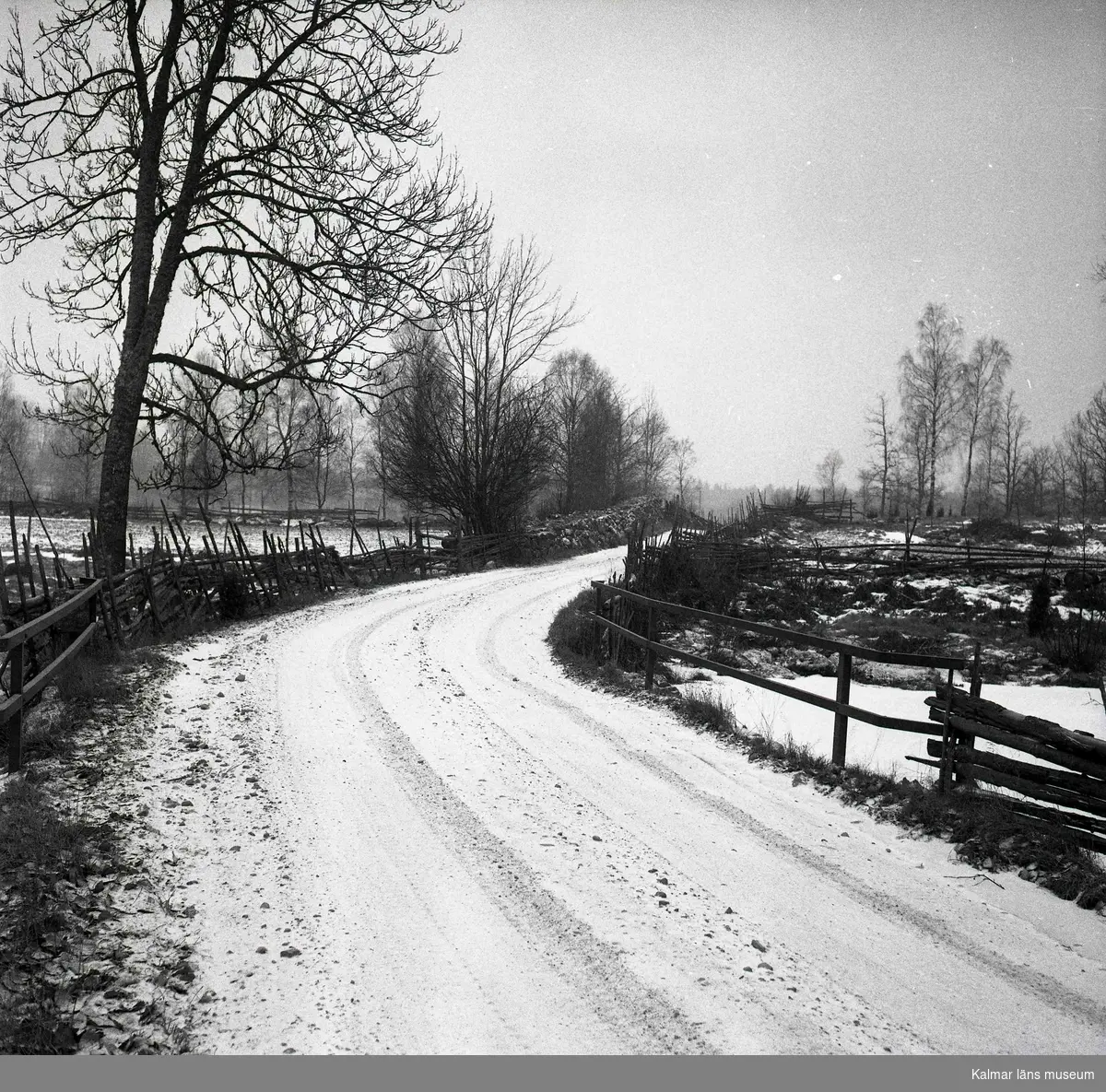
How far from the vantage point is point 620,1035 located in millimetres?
2688

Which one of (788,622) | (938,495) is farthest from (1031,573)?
(938,495)

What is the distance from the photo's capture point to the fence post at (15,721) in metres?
4.70

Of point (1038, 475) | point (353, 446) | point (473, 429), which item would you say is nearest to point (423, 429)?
point (473, 429)

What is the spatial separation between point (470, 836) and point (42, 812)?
256cm

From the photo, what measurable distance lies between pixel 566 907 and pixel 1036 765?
346cm

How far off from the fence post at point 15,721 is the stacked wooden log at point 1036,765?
21.7ft

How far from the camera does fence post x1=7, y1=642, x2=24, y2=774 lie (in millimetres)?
4703

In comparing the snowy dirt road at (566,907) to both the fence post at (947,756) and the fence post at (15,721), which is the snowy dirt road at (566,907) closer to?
the fence post at (947,756)

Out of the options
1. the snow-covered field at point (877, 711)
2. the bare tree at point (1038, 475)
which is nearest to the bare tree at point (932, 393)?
the bare tree at point (1038, 475)

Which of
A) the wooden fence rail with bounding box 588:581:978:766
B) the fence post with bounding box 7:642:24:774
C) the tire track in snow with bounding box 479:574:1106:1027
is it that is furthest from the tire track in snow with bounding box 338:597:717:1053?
the wooden fence rail with bounding box 588:581:978:766

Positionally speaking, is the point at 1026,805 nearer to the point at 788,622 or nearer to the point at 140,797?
the point at 140,797

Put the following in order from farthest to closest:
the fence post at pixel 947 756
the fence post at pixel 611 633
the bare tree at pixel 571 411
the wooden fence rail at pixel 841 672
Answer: the bare tree at pixel 571 411, the fence post at pixel 611 633, the wooden fence rail at pixel 841 672, the fence post at pixel 947 756

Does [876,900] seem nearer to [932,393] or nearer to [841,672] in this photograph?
[841,672]

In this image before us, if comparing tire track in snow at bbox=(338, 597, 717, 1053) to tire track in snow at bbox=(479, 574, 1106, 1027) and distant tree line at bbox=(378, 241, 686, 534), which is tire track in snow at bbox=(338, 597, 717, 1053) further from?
distant tree line at bbox=(378, 241, 686, 534)
